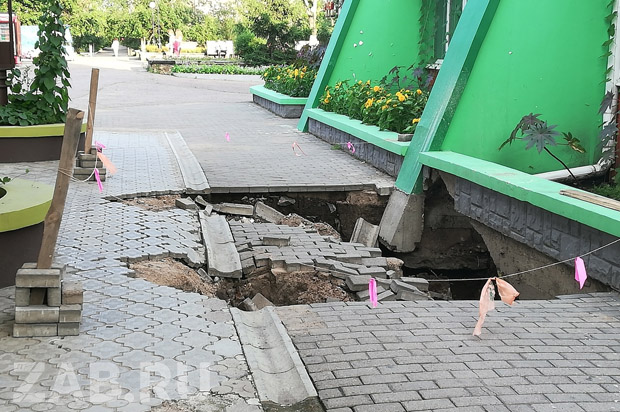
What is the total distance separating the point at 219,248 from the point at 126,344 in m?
2.58

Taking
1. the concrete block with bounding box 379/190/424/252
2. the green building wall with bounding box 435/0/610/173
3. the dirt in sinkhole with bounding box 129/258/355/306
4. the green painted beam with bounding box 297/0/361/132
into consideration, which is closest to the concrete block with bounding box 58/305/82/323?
the dirt in sinkhole with bounding box 129/258/355/306

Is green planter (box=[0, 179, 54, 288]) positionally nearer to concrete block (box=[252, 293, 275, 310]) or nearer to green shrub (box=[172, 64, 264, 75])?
concrete block (box=[252, 293, 275, 310])

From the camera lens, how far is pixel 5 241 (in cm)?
537

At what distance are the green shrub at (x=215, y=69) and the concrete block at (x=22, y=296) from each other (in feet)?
92.2

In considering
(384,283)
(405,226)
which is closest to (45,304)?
(384,283)

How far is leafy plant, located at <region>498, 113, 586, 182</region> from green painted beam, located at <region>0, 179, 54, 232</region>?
14.2ft

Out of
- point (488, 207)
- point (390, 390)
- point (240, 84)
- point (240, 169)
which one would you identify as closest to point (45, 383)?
point (390, 390)

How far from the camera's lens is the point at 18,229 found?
214 inches

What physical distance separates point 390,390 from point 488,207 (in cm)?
362

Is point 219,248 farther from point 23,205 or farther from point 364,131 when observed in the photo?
point 364,131

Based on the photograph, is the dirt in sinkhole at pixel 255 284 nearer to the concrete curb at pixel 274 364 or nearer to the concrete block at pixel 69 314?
the concrete curb at pixel 274 364

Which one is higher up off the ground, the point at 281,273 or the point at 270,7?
the point at 270,7

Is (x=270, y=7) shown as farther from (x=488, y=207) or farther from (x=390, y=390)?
(x=390, y=390)

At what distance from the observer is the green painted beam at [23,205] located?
532cm
